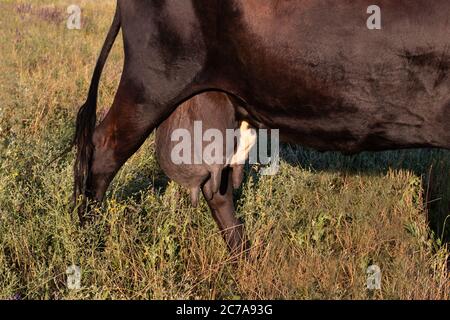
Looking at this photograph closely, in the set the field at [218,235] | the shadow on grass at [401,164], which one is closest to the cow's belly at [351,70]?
the field at [218,235]

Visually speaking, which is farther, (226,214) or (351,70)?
(226,214)

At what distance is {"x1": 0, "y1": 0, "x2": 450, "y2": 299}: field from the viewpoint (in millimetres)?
3012

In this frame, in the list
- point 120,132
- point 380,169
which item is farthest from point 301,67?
point 380,169

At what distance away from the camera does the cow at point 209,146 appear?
3.46 meters

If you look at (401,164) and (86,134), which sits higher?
(86,134)

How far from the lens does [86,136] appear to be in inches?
143

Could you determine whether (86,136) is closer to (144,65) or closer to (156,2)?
(144,65)

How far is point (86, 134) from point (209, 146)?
0.68m

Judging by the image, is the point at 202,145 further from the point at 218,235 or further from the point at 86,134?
the point at 86,134

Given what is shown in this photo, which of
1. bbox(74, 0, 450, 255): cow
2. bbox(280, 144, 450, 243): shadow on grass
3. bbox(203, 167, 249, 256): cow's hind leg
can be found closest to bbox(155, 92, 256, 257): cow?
bbox(203, 167, 249, 256): cow's hind leg

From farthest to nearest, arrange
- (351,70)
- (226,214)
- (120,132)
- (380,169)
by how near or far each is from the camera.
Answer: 1. (380,169)
2. (226,214)
3. (120,132)
4. (351,70)

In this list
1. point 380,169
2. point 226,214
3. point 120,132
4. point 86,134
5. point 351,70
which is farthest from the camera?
point 380,169

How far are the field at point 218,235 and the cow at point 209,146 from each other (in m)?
0.11

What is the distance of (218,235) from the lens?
3.70 metres
